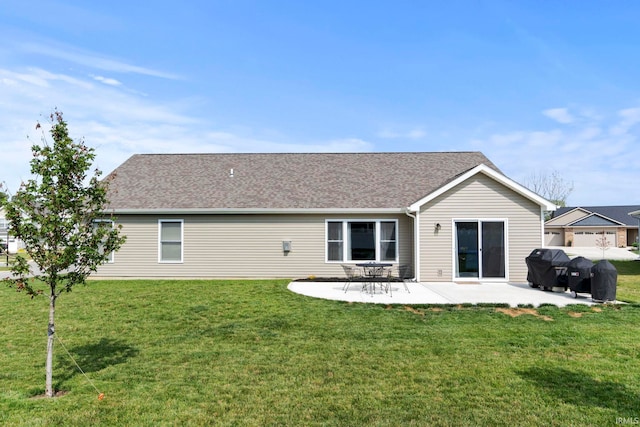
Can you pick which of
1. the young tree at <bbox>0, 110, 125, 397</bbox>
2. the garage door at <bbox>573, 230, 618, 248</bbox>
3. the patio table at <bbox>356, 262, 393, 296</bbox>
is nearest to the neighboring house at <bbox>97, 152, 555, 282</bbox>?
the patio table at <bbox>356, 262, 393, 296</bbox>

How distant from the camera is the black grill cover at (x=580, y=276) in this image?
1012 centimetres

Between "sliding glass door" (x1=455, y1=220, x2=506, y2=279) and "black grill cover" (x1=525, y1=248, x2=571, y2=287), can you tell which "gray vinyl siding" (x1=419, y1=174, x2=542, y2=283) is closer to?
"sliding glass door" (x1=455, y1=220, x2=506, y2=279)

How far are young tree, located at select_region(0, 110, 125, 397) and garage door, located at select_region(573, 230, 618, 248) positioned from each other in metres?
51.5

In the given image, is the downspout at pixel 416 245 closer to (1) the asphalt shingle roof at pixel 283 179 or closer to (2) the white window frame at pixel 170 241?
(1) the asphalt shingle roof at pixel 283 179

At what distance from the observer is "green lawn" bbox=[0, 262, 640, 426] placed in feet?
13.3

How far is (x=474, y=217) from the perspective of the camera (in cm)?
1328

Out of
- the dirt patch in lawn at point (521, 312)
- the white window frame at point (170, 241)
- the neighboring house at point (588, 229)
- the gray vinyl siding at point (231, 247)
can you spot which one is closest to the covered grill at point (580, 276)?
the dirt patch in lawn at point (521, 312)

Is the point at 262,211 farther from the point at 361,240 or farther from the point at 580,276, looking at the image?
the point at 580,276

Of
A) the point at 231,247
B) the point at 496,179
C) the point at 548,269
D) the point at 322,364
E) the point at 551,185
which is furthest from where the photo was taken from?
the point at 551,185

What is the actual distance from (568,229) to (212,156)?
143 ft

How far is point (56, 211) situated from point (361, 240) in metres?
11.3

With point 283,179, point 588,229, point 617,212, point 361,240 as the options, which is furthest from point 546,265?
point 617,212

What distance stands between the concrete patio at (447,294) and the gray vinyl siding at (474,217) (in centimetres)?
78

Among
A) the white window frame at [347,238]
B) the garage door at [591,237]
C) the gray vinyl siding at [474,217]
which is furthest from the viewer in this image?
the garage door at [591,237]
